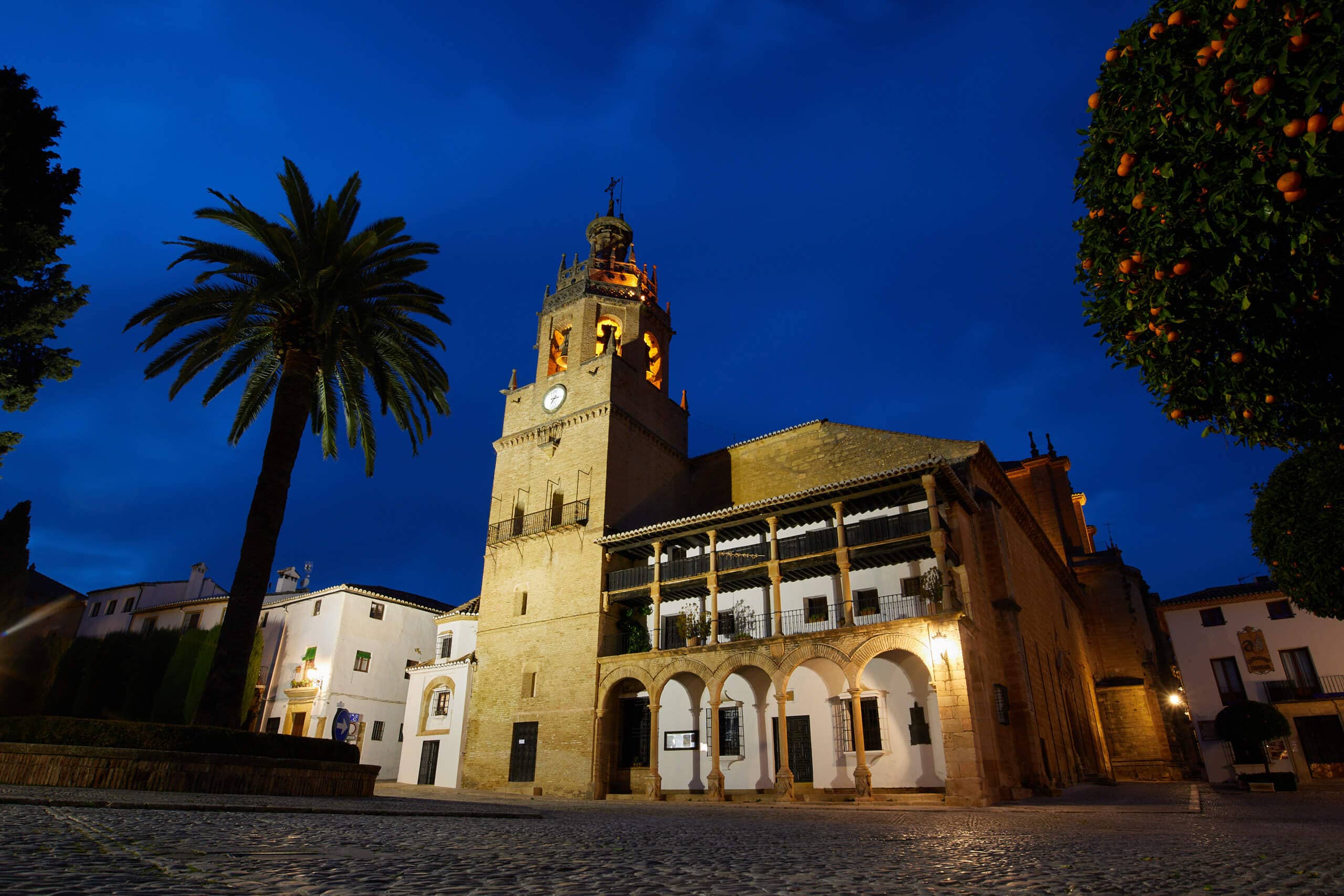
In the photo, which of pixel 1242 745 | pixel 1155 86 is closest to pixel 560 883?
pixel 1155 86

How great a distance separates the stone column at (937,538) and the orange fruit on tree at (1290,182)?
52.8 feet

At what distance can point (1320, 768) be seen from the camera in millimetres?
27156

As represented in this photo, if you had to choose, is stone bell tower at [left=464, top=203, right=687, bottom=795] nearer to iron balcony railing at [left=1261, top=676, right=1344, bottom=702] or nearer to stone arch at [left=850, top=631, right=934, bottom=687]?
stone arch at [left=850, top=631, right=934, bottom=687]

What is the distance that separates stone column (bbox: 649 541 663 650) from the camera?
2358 cm

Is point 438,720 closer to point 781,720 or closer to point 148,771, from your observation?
point 781,720

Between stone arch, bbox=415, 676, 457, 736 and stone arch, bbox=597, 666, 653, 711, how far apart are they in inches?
314

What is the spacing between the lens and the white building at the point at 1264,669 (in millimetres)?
27484

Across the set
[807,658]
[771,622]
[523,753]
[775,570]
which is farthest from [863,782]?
→ [523,753]

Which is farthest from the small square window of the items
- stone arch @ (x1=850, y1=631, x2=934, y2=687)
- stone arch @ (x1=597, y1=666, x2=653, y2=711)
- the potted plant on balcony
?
Result: stone arch @ (x1=597, y1=666, x2=653, y2=711)

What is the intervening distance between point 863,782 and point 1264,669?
72.9 feet

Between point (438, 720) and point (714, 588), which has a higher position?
point (714, 588)

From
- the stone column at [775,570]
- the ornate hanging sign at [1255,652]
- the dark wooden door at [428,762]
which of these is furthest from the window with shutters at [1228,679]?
the dark wooden door at [428,762]

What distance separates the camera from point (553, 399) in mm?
30594

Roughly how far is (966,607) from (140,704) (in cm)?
3582
